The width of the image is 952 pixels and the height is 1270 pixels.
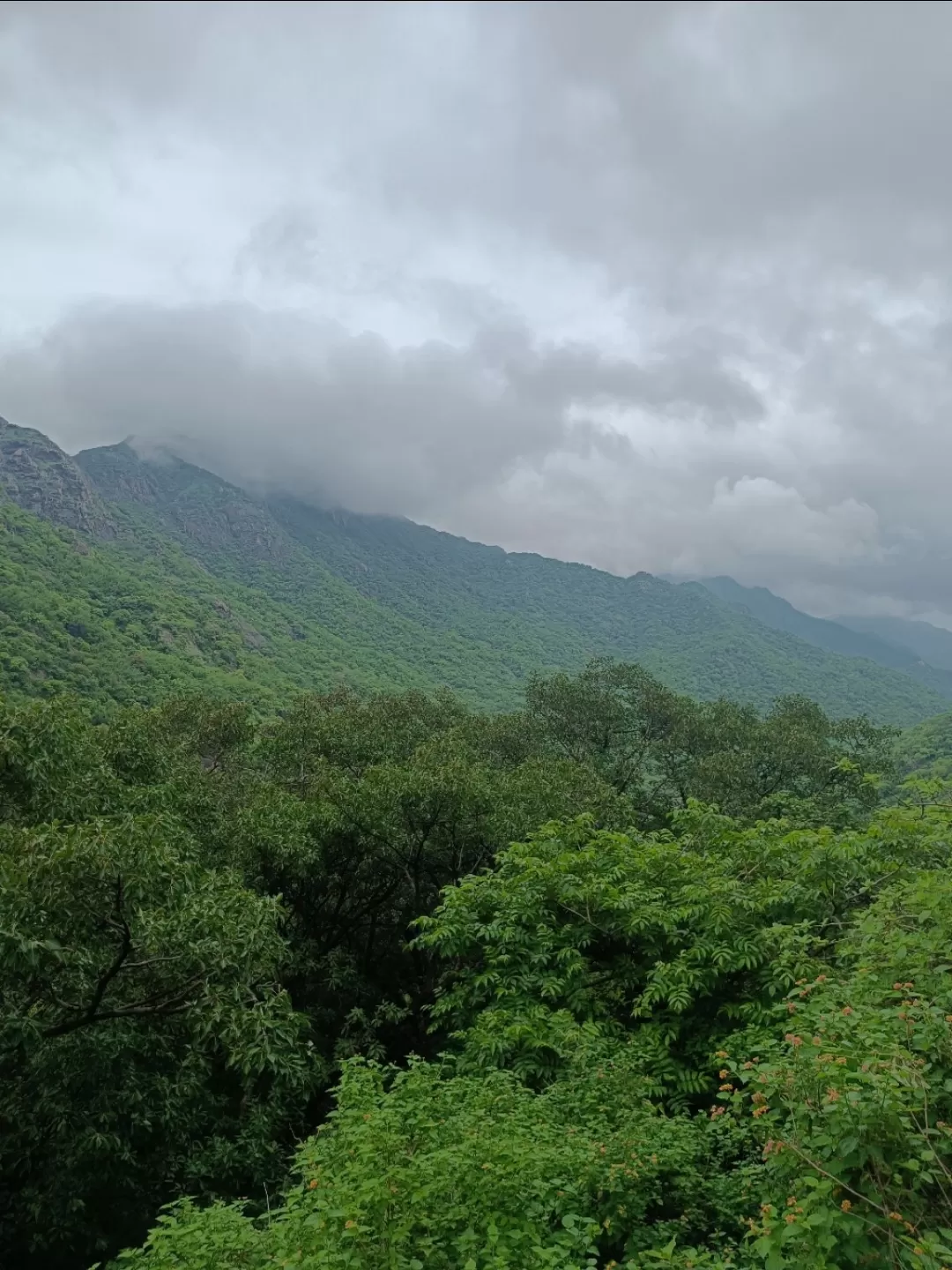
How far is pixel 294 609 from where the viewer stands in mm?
114938

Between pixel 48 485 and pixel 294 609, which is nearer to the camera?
pixel 48 485

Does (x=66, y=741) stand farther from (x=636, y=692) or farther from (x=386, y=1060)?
(x=636, y=692)

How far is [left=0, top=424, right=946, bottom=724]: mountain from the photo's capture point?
60375mm

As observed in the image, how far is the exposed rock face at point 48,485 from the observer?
10519cm

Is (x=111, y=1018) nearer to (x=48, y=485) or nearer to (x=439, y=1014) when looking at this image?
(x=439, y=1014)

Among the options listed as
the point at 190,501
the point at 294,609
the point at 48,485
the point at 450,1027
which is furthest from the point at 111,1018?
the point at 190,501

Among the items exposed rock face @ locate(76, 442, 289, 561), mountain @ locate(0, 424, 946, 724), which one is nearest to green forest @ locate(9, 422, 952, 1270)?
mountain @ locate(0, 424, 946, 724)

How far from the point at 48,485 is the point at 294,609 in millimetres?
39935

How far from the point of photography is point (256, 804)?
46.6 feet

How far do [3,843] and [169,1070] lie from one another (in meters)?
4.56

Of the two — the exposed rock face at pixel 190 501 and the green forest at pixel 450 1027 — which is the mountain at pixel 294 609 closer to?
the exposed rock face at pixel 190 501

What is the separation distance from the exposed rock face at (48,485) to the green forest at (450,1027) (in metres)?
106

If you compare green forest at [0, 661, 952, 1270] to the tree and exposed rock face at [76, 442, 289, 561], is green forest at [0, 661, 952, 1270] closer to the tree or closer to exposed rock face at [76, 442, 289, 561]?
the tree

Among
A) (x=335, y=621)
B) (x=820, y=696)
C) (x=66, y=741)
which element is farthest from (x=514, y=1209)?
(x=820, y=696)
